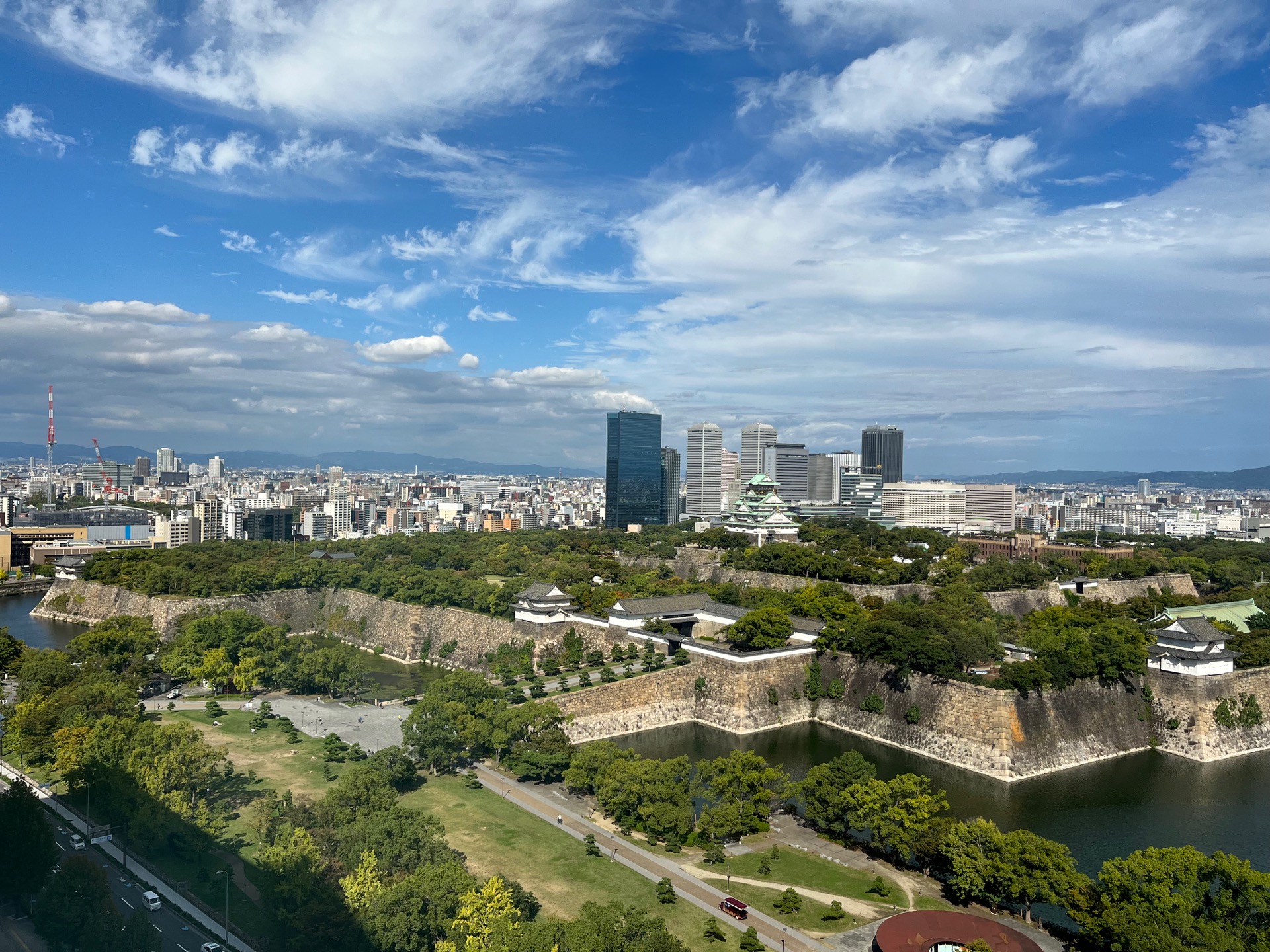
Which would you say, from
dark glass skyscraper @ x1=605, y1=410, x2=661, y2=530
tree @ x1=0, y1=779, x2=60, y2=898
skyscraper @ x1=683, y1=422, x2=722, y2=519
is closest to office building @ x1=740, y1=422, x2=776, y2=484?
skyscraper @ x1=683, y1=422, x2=722, y2=519

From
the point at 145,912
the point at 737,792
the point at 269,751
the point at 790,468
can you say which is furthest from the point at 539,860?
the point at 790,468

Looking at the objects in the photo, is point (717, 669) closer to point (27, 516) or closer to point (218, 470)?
point (27, 516)

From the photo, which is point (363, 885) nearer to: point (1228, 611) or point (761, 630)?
point (761, 630)

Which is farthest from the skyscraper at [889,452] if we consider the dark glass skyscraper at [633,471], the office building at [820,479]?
the dark glass skyscraper at [633,471]

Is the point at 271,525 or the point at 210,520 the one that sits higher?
the point at 210,520

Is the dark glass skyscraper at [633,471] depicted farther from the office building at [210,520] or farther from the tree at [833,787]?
the tree at [833,787]

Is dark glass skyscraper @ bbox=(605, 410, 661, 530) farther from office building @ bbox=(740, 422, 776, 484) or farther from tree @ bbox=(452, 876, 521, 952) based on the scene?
tree @ bbox=(452, 876, 521, 952)
